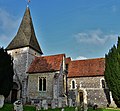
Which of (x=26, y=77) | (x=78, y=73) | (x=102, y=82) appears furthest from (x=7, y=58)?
(x=102, y=82)

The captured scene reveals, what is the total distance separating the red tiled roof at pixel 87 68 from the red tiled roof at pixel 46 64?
10.5 feet

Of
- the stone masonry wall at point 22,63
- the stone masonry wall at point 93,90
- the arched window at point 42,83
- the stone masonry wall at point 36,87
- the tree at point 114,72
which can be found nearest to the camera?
the tree at point 114,72

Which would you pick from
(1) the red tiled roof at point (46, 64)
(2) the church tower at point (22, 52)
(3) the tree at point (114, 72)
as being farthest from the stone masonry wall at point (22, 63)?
(3) the tree at point (114, 72)

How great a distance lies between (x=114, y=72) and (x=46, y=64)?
1070 cm

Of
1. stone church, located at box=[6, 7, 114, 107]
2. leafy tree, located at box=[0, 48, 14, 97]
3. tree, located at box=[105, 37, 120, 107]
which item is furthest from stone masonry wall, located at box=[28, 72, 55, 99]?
tree, located at box=[105, 37, 120, 107]

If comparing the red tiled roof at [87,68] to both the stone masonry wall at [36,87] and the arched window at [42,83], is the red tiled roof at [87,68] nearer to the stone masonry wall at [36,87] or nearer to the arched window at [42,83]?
the stone masonry wall at [36,87]

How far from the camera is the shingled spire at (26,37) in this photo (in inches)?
1208

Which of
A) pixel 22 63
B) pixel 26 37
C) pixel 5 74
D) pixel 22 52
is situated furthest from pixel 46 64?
pixel 5 74

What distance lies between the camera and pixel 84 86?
92.3 ft

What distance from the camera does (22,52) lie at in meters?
30.1

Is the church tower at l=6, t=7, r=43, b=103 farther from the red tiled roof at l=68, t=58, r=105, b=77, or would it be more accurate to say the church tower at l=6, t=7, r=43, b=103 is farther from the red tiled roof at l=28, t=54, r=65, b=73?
the red tiled roof at l=68, t=58, r=105, b=77

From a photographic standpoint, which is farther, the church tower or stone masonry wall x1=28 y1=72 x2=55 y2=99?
the church tower

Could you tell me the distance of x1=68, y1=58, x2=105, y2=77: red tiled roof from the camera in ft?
92.8

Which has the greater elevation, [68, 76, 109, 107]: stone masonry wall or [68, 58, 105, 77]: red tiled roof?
[68, 58, 105, 77]: red tiled roof
